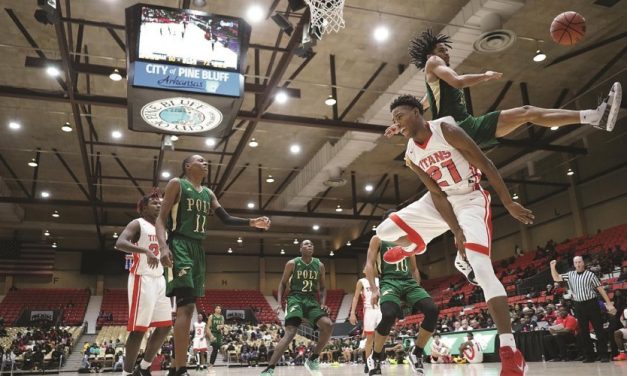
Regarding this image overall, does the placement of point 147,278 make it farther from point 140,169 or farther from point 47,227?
point 47,227

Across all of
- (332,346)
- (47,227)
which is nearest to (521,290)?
(332,346)

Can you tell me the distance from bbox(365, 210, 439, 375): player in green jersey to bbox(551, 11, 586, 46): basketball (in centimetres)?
290

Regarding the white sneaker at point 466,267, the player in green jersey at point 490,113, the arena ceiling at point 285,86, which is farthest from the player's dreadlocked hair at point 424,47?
the arena ceiling at point 285,86

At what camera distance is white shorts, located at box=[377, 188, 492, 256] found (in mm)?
3133

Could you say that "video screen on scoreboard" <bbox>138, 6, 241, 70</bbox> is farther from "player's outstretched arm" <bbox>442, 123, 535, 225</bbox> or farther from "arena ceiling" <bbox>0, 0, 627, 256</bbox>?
"player's outstretched arm" <bbox>442, 123, 535, 225</bbox>

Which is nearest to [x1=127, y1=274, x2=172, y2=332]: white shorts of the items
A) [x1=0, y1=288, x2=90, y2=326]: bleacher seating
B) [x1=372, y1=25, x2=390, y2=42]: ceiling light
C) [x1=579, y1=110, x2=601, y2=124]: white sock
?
[x1=579, y1=110, x2=601, y2=124]: white sock

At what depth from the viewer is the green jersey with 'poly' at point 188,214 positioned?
4.55m

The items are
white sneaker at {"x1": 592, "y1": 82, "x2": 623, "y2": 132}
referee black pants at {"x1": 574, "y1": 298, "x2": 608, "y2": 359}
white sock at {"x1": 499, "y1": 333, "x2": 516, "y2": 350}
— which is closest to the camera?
white sock at {"x1": 499, "y1": 333, "x2": 516, "y2": 350}

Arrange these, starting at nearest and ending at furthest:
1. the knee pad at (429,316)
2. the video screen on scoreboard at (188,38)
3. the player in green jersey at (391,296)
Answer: the knee pad at (429,316)
the player in green jersey at (391,296)
the video screen on scoreboard at (188,38)

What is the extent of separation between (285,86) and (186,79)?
21.6ft

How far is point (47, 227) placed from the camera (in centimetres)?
2742

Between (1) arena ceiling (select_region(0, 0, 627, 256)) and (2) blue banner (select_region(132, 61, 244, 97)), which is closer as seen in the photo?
(2) blue banner (select_region(132, 61, 244, 97))

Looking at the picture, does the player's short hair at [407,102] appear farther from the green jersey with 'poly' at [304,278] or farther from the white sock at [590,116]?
the green jersey with 'poly' at [304,278]

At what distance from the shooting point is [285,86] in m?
14.0
